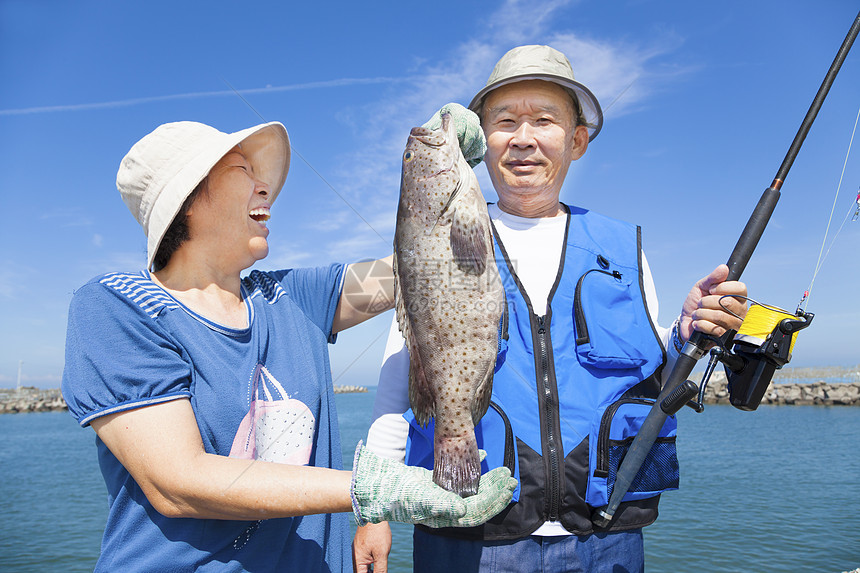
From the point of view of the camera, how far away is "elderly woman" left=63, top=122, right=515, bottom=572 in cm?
189

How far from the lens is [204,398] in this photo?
2.09m

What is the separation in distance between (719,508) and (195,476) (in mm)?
20106

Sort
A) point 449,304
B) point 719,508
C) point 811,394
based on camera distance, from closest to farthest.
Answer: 1. point 449,304
2. point 719,508
3. point 811,394

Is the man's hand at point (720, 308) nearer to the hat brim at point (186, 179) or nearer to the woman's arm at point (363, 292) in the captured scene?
the woman's arm at point (363, 292)

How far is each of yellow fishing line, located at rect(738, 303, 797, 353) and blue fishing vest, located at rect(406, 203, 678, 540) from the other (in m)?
0.47

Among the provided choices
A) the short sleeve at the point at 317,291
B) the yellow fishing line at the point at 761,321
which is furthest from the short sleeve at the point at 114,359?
the yellow fishing line at the point at 761,321

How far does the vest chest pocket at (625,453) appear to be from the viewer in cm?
273

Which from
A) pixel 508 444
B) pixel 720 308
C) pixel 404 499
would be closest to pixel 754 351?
pixel 720 308

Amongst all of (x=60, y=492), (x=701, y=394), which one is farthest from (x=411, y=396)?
(x=60, y=492)

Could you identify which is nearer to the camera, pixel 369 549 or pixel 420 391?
pixel 420 391

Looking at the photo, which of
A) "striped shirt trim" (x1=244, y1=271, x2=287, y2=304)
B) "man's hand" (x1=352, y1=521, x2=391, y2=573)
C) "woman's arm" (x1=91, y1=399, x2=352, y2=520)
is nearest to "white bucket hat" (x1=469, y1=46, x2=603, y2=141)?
"striped shirt trim" (x1=244, y1=271, x2=287, y2=304)

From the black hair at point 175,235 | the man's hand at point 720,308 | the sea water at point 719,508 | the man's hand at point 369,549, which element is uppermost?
the black hair at point 175,235

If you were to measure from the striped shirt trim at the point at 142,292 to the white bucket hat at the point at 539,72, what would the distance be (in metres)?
2.10

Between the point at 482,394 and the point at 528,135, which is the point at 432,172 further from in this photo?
the point at 482,394
